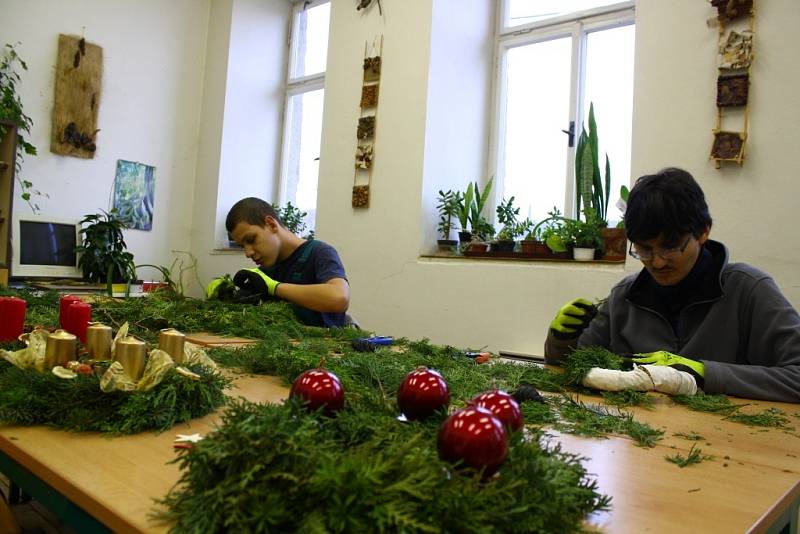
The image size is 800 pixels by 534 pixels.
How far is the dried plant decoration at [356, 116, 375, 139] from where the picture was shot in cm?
412

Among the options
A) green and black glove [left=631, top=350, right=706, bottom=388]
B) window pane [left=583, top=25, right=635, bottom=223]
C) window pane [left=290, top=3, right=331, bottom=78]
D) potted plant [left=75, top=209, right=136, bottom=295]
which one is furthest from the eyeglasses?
window pane [left=290, top=3, right=331, bottom=78]

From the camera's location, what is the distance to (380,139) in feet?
13.4

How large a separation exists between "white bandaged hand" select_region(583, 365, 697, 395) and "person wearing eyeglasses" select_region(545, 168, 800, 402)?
3 cm

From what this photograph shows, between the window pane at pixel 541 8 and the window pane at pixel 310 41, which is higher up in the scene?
the window pane at pixel 310 41

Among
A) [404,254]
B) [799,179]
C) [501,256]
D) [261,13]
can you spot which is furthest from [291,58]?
A: [799,179]

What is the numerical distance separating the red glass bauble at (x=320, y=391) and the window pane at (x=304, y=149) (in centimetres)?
450

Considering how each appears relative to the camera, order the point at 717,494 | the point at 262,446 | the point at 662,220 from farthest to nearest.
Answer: the point at 662,220 → the point at 717,494 → the point at 262,446

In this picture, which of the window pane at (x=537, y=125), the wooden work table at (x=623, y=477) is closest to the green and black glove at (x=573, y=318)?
the wooden work table at (x=623, y=477)

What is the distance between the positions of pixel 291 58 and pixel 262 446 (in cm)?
561

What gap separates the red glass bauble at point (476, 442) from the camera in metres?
0.57

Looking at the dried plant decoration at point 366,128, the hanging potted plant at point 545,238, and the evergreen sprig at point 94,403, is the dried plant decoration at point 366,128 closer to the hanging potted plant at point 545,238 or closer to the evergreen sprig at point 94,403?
the hanging potted plant at point 545,238

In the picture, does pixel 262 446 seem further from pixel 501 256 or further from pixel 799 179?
pixel 501 256

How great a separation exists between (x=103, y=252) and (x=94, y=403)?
153 inches

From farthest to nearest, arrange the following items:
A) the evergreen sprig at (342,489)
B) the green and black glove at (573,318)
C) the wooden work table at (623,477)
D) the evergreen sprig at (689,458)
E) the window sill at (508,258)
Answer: the window sill at (508,258), the green and black glove at (573,318), the evergreen sprig at (689,458), the wooden work table at (623,477), the evergreen sprig at (342,489)
